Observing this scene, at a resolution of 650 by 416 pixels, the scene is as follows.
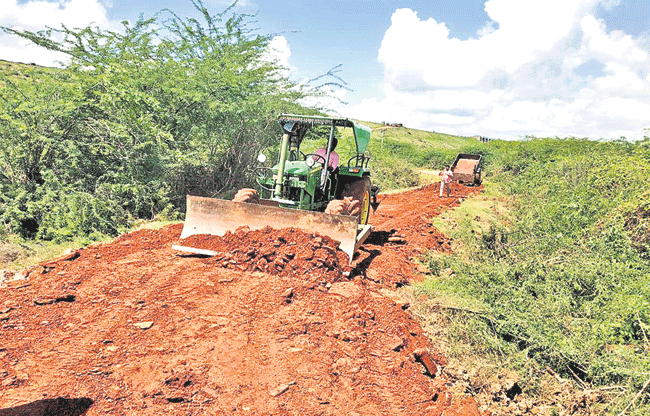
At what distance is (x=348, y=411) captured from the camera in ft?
11.1

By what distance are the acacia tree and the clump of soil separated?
13.2ft

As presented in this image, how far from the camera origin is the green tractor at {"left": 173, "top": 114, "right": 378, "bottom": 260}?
6.76m

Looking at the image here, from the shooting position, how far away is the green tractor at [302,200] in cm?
676

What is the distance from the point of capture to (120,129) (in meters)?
9.69

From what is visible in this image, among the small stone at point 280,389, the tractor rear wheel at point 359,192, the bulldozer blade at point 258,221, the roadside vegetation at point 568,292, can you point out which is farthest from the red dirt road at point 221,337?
the tractor rear wheel at point 359,192

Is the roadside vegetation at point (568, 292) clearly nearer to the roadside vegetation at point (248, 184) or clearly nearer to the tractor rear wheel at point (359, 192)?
the roadside vegetation at point (248, 184)

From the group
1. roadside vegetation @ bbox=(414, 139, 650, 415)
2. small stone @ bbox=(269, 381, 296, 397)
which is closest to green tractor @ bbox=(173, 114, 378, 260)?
roadside vegetation @ bbox=(414, 139, 650, 415)

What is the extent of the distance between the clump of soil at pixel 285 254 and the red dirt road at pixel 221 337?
21mm

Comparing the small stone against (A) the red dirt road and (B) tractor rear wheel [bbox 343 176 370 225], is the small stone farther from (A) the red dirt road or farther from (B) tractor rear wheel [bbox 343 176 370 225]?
(B) tractor rear wheel [bbox 343 176 370 225]

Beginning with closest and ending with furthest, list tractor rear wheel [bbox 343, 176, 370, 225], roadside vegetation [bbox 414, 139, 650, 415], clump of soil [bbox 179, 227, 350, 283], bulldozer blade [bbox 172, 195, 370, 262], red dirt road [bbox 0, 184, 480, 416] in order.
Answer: red dirt road [bbox 0, 184, 480, 416] < roadside vegetation [bbox 414, 139, 650, 415] < clump of soil [bbox 179, 227, 350, 283] < bulldozer blade [bbox 172, 195, 370, 262] < tractor rear wheel [bbox 343, 176, 370, 225]

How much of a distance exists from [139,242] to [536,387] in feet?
21.7

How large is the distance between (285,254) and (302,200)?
5.35 feet

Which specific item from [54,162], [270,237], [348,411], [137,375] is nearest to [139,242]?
[270,237]

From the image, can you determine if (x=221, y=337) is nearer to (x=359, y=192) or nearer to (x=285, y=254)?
(x=285, y=254)
